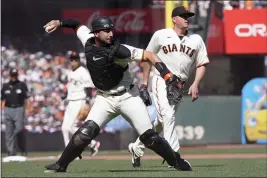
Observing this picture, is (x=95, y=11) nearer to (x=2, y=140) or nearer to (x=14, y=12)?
(x=14, y=12)

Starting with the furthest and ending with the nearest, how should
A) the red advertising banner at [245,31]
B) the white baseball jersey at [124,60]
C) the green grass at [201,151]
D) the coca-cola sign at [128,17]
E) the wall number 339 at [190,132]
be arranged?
the red advertising banner at [245,31]
the wall number 339 at [190,132]
the coca-cola sign at [128,17]
the green grass at [201,151]
the white baseball jersey at [124,60]

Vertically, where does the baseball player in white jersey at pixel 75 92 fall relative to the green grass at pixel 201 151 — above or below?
above

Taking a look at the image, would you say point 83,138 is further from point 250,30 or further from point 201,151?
point 250,30

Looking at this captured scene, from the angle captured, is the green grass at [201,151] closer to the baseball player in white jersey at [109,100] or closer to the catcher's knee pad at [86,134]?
the baseball player in white jersey at [109,100]

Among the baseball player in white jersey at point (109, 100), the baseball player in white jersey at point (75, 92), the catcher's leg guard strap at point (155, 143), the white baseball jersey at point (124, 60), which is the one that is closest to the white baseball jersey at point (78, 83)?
the baseball player in white jersey at point (75, 92)

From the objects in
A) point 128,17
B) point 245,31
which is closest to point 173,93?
point 128,17

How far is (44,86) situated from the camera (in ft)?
76.3

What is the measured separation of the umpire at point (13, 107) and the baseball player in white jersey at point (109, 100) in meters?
9.07

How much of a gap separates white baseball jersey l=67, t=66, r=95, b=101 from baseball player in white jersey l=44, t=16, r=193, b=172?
23.3 ft

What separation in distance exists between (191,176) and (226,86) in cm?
1443

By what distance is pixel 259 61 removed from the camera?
2502 centimetres

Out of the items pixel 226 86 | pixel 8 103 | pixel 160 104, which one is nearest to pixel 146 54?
pixel 160 104

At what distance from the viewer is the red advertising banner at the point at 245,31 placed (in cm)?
2344

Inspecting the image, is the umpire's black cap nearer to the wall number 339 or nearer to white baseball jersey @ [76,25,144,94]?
white baseball jersey @ [76,25,144,94]
